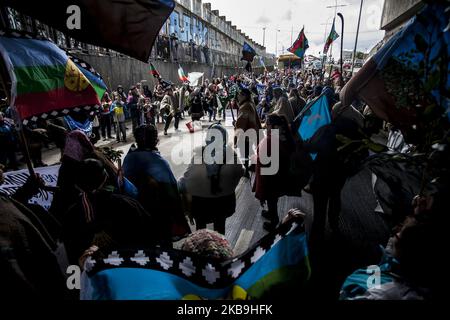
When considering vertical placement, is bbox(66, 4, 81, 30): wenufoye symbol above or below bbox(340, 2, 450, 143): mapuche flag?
above

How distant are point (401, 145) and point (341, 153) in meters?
0.68

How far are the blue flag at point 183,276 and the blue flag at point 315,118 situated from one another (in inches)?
107

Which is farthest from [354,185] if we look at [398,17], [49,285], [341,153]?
[398,17]

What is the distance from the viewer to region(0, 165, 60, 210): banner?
3.65 metres

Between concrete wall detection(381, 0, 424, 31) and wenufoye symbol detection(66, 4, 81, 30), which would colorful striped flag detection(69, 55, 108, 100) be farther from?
concrete wall detection(381, 0, 424, 31)

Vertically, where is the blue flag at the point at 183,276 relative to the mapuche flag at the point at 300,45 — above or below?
below

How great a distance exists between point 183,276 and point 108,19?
228cm

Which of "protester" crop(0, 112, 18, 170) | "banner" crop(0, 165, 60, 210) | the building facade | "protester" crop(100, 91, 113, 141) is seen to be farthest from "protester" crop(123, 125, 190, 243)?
the building facade

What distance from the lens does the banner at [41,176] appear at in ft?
12.0

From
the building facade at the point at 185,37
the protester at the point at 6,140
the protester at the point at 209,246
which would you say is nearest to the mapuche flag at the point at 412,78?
the protester at the point at 209,246

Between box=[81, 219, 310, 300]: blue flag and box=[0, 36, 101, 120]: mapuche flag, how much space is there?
5.52ft

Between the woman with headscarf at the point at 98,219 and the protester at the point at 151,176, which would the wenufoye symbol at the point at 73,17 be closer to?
the protester at the point at 151,176

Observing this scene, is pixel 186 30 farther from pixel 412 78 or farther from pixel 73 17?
pixel 412 78
